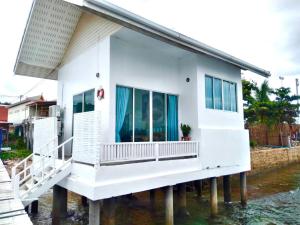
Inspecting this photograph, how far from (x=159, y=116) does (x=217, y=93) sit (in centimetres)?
289

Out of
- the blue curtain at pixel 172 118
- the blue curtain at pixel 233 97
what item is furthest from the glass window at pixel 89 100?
the blue curtain at pixel 233 97

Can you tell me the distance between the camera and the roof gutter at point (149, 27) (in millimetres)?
5934

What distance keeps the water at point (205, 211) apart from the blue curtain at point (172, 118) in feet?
10.7

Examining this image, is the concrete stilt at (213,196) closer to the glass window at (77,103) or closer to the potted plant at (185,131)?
the potted plant at (185,131)

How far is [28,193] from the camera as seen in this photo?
6.43m

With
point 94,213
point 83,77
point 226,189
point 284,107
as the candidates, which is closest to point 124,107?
point 83,77

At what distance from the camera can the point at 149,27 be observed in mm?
6719

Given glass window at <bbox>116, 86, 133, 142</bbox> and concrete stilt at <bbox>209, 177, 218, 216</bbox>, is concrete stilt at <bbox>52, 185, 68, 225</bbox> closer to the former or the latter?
glass window at <bbox>116, 86, 133, 142</bbox>

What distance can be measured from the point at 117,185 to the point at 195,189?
353 inches

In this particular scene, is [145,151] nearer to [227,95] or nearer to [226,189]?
[227,95]

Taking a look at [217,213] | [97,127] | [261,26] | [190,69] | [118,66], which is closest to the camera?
[97,127]

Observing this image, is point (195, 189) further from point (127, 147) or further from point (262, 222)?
point (127, 147)

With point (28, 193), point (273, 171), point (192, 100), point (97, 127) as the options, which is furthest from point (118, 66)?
point (273, 171)

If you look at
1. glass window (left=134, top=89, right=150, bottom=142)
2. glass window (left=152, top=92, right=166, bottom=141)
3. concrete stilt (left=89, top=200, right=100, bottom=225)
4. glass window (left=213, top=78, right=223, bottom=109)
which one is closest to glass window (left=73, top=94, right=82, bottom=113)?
glass window (left=134, top=89, right=150, bottom=142)
